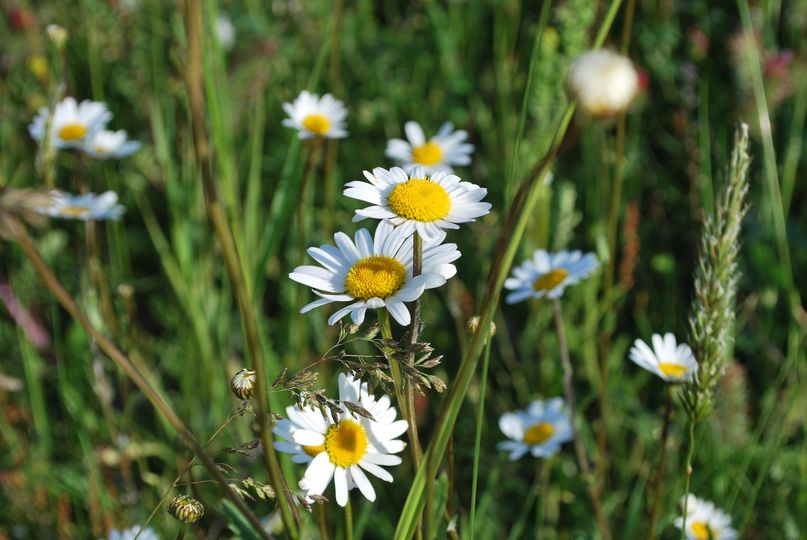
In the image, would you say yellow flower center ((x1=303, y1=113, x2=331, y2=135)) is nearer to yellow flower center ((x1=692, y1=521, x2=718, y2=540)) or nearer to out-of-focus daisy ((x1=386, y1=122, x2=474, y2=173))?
out-of-focus daisy ((x1=386, y1=122, x2=474, y2=173))

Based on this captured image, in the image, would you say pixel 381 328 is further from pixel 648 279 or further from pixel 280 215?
pixel 648 279

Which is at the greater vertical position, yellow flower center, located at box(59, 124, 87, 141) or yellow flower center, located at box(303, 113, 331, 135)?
yellow flower center, located at box(303, 113, 331, 135)

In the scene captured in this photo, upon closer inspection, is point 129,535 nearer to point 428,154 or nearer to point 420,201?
point 420,201

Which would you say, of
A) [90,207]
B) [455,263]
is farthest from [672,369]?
Answer: [90,207]

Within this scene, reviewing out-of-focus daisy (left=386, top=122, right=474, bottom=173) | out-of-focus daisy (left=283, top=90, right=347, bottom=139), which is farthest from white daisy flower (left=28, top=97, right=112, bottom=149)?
out-of-focus daisy (left=386, top=122, right=474, bottom=173)

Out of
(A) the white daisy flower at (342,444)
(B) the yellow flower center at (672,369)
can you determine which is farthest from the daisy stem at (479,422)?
(B) the yellow flower center at (672,369)

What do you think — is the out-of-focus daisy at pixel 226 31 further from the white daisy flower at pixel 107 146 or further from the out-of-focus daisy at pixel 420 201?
the out-of-focus daisy at pixel 420 201
